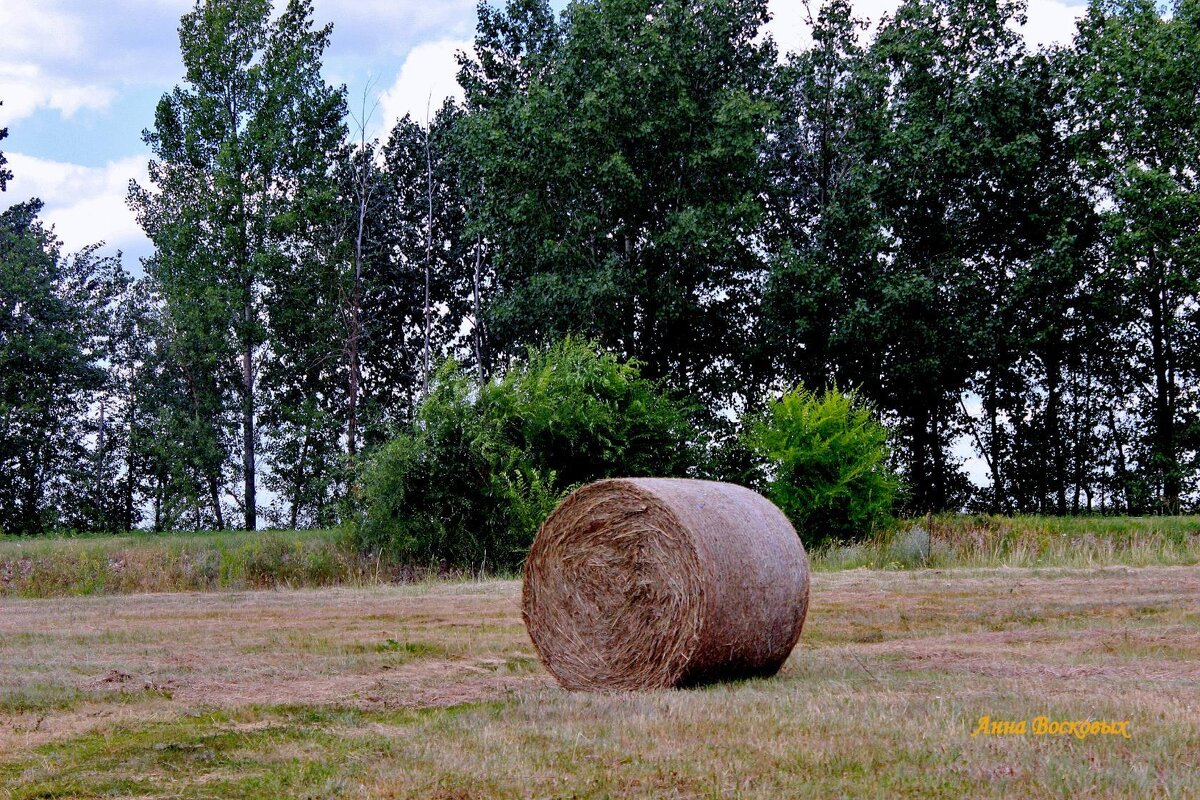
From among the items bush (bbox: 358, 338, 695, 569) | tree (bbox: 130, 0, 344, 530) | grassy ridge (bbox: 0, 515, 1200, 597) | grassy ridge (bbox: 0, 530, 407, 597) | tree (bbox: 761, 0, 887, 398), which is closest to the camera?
grassy ridge (bbox: 0, 515, 1200, 597)

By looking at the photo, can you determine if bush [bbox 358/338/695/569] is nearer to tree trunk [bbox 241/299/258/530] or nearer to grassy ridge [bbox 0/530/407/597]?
grassy ridge [bbox 0/530/407/597]

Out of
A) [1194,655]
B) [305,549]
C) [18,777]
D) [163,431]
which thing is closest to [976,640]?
[1194,655]

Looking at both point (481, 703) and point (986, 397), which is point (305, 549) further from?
point (986, 397)

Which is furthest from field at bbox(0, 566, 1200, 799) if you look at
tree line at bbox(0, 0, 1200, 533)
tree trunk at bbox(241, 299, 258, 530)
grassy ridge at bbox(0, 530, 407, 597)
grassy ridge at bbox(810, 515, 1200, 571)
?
tree trunk at bbox(241, 299, 258, 530)

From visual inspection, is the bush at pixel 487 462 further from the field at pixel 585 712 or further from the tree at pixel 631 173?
the field at pixel 585 712

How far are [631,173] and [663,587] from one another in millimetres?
21887

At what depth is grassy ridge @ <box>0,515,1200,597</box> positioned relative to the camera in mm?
20203

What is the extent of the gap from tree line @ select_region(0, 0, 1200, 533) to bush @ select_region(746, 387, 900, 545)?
2363 millimetres

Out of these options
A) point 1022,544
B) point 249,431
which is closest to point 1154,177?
point 1022,544

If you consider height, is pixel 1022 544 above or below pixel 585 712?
above

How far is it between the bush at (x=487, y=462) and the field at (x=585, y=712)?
27.9ft

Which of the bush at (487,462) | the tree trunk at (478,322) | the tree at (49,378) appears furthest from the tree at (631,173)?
the tree at (49,378)

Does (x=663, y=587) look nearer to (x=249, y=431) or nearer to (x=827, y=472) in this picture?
(x=827, y=472)

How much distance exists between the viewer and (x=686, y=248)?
98.0 ft
